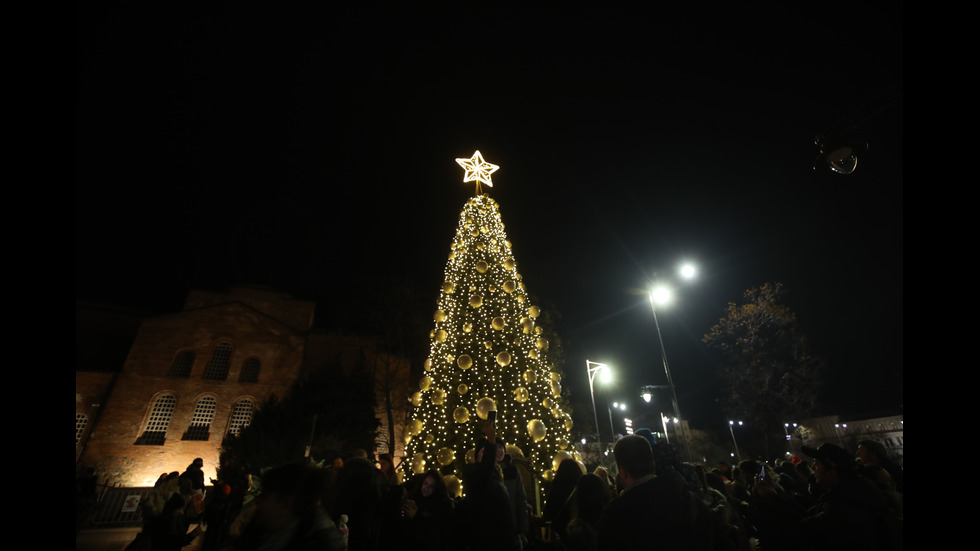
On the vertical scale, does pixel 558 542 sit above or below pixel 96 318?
below

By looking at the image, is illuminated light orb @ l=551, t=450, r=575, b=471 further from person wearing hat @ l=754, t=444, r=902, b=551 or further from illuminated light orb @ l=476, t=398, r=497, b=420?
person wearing hat @ l=754, t=444, r=902, b=551

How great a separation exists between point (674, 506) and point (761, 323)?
29.0 metres

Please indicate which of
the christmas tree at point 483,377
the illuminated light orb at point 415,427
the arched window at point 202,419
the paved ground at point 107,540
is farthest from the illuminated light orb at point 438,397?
the arched window at point 202,419

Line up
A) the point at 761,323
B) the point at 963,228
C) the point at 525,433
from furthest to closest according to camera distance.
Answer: the point at 761,323 → the point at 525,433 → the point at 963,228

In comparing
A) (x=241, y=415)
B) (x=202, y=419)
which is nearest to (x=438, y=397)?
(x=241, y=415)

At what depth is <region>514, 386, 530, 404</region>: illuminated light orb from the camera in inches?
396

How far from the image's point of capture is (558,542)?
155 inches

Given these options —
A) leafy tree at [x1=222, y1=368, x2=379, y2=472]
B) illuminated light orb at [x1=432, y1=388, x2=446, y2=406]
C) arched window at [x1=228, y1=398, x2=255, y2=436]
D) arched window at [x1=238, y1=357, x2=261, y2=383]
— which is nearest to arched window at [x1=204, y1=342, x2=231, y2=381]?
arched window at [x1=238, y1=357, x2=261, y2=383]

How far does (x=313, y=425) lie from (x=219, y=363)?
10.8m

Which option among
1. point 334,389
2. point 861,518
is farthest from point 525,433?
point 334,389

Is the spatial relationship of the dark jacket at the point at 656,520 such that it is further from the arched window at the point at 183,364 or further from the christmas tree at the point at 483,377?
the arched window at the point at 183,364

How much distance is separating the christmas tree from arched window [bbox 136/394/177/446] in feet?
61.2

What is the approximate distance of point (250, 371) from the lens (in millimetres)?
23562

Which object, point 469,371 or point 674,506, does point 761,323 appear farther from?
point 674,506
